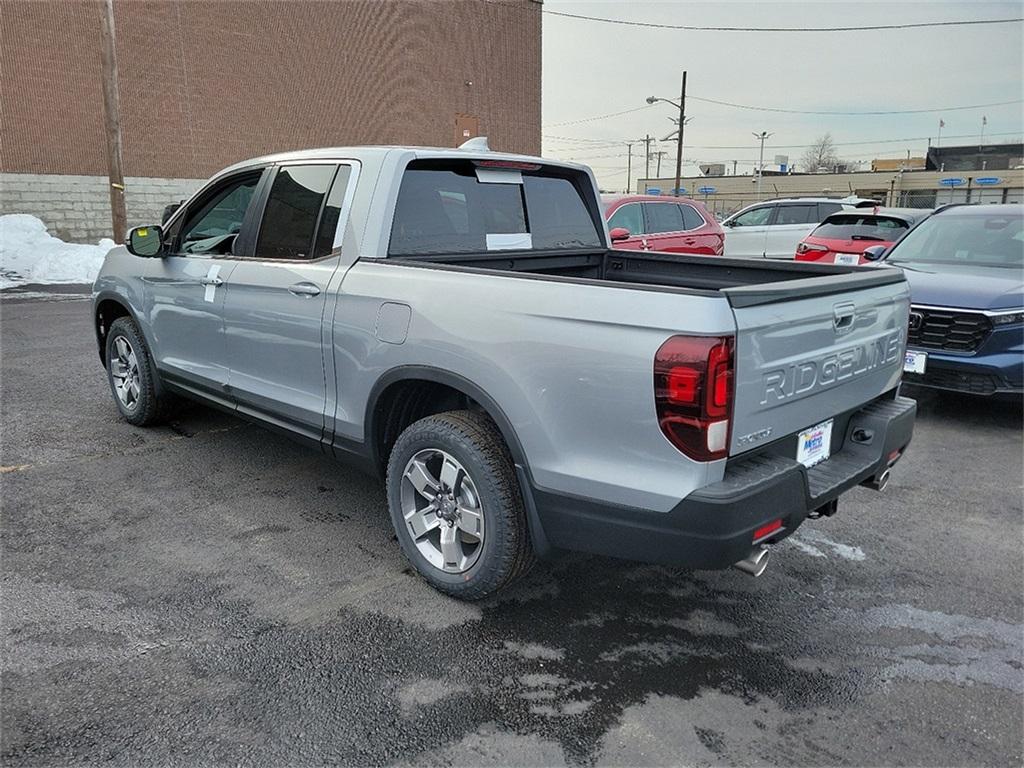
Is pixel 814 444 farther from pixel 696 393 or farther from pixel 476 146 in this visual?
pixel 476 146

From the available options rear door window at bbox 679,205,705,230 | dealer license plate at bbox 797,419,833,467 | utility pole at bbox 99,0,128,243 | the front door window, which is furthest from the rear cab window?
utility pole at bbox 99,0,128,243

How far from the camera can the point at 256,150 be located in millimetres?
23719

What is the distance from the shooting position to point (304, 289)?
370 centimetres

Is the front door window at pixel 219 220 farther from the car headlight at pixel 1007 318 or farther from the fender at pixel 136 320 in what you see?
the car headlight at pixel 1007 318

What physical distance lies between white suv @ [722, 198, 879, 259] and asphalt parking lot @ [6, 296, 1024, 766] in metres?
13.5

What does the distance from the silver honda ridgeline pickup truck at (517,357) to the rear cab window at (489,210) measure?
13 millimetres

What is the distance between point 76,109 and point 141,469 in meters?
19.2

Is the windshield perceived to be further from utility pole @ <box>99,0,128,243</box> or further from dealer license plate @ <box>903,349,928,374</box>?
utility pole @ <box>99,0,128,243</box>

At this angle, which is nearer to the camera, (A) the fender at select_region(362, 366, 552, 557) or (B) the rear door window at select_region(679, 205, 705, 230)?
(A) the fender at select_region(362, 366, 552, 557)

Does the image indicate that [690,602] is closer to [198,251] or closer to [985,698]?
[985,698]

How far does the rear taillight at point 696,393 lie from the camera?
2.35 metres

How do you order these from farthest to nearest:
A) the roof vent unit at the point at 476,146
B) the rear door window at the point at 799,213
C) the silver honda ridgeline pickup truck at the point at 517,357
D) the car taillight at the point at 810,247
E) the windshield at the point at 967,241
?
1. the rear door window at the point at 799,213
2. the car taillight at the point at 810,247
3. the windshield at the point at 967,241
4. the roof vent unit at the point at 476,146
5. the silver honda ridgeline pickup truck at the point at 517,357

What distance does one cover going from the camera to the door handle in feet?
12.0

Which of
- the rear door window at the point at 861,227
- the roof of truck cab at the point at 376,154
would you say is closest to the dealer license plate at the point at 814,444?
the roof of truck cab at the point at 376,154
